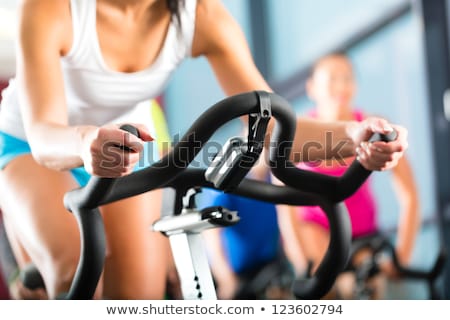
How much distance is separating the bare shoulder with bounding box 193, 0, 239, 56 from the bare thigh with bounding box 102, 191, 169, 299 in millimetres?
296

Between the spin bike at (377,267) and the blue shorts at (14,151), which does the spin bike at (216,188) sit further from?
the spin bike at (377,267)

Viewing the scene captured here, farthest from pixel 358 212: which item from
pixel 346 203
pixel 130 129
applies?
pixel 130 129

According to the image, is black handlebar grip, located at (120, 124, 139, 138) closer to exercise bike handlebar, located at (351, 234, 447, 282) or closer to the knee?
the knee

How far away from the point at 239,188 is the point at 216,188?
8 centimetres

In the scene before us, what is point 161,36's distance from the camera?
4.13ft

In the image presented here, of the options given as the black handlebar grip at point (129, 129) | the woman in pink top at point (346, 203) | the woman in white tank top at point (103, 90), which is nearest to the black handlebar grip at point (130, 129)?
the black handlebar grip at point (129, 129)

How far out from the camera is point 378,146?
94 centimetres

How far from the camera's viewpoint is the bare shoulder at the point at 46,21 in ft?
3.74

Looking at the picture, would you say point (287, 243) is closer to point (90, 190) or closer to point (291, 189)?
point (291, 189)

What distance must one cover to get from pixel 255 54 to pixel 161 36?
0.27 meters
